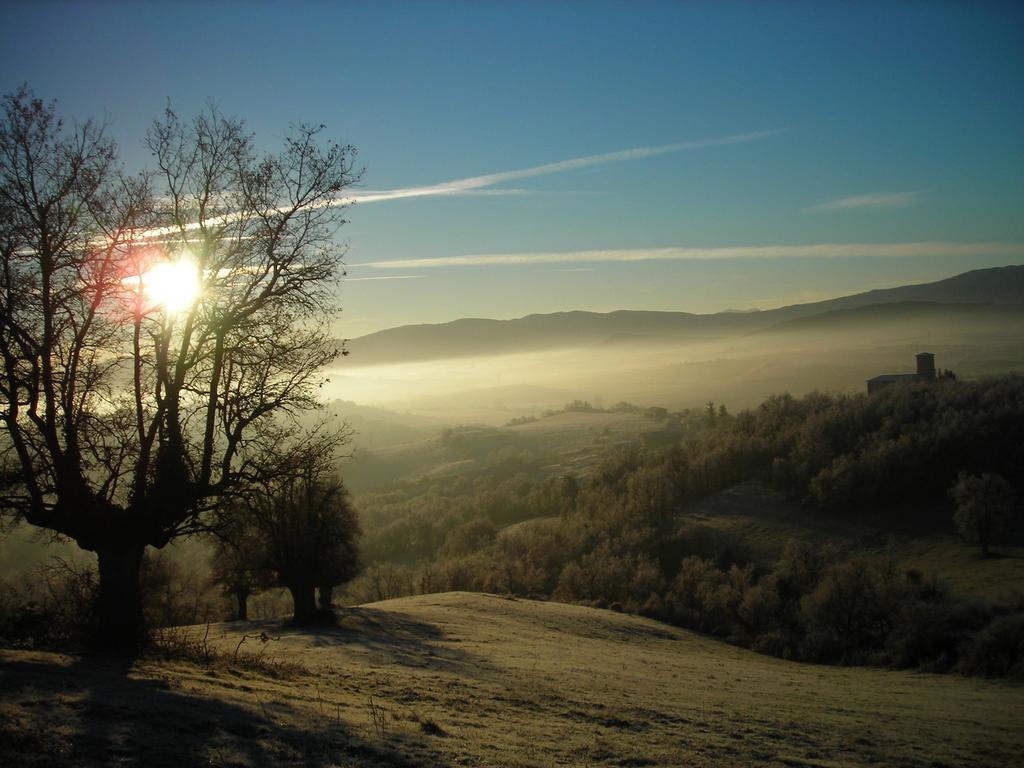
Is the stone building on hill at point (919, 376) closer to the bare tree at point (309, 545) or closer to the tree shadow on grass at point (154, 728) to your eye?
the bare tree at point (309, 545)

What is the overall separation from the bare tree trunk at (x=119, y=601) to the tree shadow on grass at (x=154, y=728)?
1.88 meters

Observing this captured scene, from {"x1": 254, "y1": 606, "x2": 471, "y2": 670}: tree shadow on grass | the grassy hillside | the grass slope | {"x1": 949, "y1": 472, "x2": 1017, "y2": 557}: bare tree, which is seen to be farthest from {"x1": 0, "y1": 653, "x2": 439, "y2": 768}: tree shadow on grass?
{"x1": 949, "y1": 472, "x2": 1017, "y2": 557}: bare tree

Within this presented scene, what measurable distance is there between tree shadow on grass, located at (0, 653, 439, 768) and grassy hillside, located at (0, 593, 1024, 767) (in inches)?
1.0

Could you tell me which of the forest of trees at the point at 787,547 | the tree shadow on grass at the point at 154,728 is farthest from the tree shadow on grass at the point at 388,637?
the forest of trees at the point at 787,547

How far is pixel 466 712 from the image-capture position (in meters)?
12.4

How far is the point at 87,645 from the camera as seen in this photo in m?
12.8

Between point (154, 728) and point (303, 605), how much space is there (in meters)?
22.6

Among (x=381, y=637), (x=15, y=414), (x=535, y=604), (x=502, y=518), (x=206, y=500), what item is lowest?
(x=502, y=518)

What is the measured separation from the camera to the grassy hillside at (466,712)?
834cm

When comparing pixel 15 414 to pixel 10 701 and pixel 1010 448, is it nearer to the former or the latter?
pixel 10 701

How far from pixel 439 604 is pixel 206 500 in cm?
2284

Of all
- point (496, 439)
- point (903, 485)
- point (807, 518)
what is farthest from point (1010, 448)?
point (496, 439)

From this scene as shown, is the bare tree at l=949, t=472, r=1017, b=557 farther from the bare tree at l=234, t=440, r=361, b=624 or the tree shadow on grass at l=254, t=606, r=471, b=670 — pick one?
the bare tree at l=234, t=440, r=361, b=624

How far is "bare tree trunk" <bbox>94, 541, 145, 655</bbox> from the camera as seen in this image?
12.9 metres
